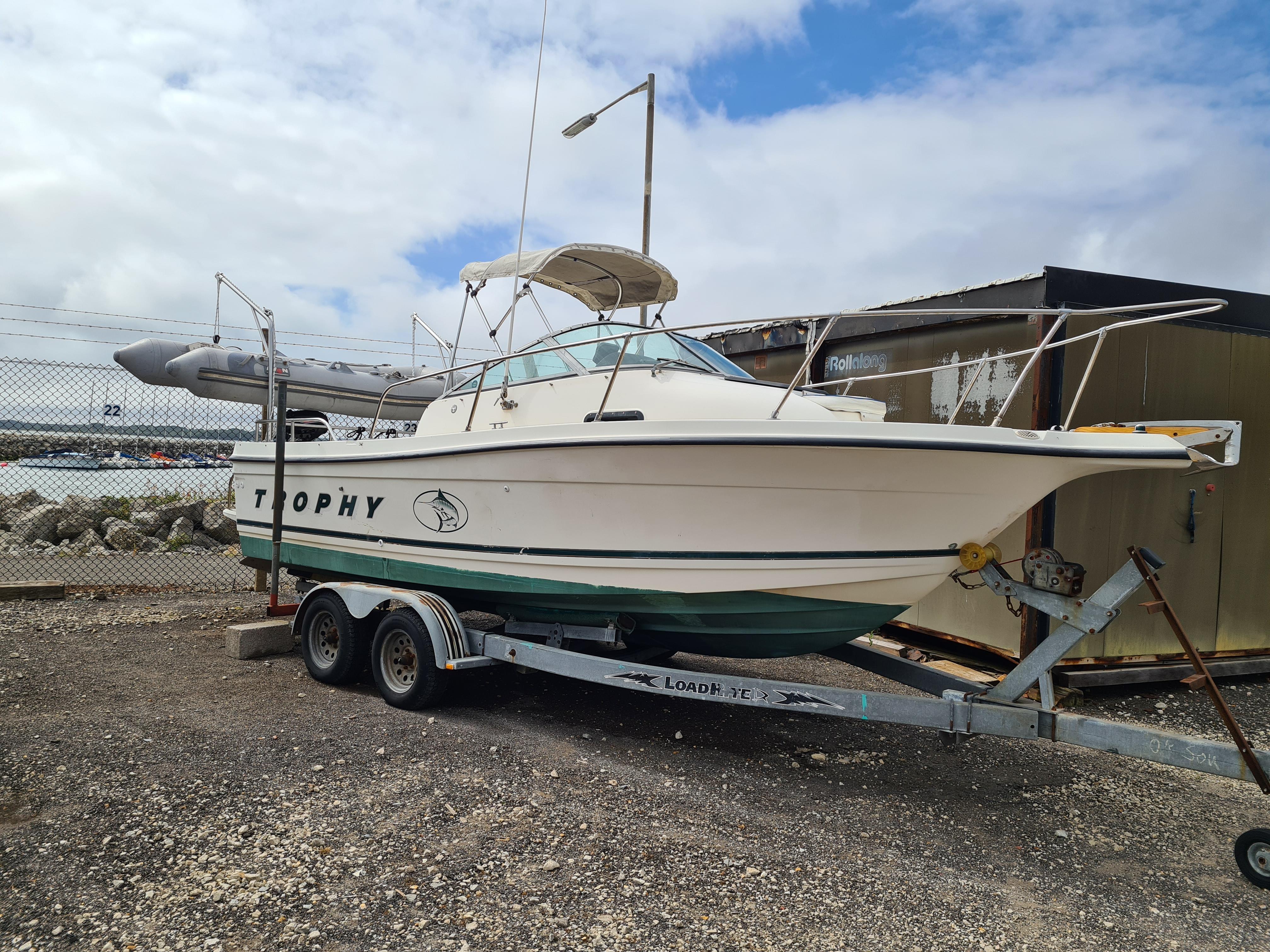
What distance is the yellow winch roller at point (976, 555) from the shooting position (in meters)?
3.44

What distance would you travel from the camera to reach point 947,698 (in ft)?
10.7

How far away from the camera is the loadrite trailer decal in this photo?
133 inches

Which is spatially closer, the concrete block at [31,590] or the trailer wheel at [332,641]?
the trailer wheel at [332,641]

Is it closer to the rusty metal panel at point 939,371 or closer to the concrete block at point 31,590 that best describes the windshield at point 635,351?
the rusty metal panel at point 939,371

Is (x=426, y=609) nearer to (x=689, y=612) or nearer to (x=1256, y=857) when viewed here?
(x=689, y=612)

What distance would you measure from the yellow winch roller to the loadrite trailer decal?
860mm

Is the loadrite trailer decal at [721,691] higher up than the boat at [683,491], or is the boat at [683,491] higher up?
the boat at [683,491]

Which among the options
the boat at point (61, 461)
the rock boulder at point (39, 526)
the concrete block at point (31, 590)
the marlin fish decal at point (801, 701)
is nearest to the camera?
the marlin fish decal at point (801, 701)

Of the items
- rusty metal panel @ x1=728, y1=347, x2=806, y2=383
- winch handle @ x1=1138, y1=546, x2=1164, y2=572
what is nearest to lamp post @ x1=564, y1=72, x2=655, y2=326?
rusty metal panel @ x1=728, y1=347, x2=806, y2=383

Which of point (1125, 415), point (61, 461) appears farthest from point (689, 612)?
point (61, 461)

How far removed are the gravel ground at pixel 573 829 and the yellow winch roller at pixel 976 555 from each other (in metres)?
1.08

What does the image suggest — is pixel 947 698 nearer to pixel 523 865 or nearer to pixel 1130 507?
pixel 523 865

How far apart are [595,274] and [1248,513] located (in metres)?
4.97

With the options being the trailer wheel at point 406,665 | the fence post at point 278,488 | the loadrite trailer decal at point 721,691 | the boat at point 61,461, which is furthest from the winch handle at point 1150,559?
the boat at point 61,461
